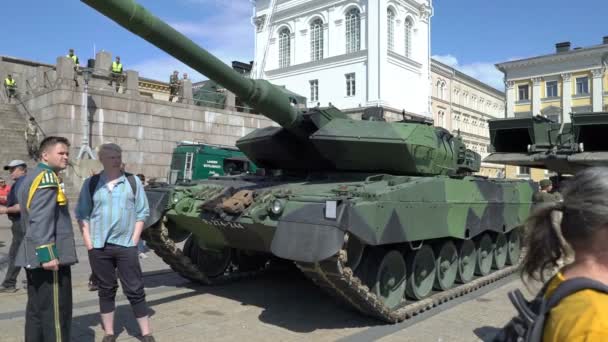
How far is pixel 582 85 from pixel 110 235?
49542 millimetres

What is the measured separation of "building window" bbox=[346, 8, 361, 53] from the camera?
41.2 metres

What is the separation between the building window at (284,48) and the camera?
46688 millimetres

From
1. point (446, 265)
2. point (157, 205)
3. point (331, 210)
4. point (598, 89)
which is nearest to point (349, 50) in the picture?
point (598, 89)

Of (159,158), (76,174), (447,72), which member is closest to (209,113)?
(159,158)

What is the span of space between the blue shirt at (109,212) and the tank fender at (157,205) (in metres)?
2.01

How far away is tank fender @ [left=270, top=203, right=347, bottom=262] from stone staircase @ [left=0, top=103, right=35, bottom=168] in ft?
52.8

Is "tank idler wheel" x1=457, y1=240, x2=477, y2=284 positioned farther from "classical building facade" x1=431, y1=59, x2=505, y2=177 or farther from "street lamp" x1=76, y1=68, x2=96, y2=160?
"classical building facade" x1=431, y1=59, x2=505, y2=177

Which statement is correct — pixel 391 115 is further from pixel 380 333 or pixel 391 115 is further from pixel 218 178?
pixel 380 333

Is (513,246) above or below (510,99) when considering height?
below

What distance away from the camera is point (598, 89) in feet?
149

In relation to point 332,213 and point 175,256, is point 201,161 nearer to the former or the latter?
point 175,256

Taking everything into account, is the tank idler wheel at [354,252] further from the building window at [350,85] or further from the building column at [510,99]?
the building column at [510,99]

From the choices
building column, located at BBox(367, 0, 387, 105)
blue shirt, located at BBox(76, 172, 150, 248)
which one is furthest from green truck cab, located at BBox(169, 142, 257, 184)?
Answer: building column, located at BBox(367, 0, 387, 105)

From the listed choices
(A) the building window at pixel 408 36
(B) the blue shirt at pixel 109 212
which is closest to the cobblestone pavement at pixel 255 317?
(B) the blue shirt at pixel 109 212
